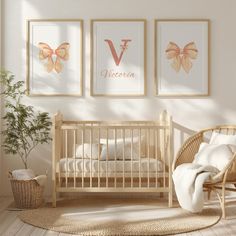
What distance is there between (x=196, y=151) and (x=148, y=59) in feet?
3.50

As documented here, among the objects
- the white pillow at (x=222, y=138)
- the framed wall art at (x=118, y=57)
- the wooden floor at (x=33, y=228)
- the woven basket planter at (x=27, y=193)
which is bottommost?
the wooden floor at (x=33, y=228)

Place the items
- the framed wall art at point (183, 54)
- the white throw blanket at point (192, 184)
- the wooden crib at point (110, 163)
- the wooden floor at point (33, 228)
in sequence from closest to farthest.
A: the wooden floor at point (33, 228) → the white throw blanket at point (192, 184) → the wooden crib at point (110, 163) → the framed wall art at point (183, 54)

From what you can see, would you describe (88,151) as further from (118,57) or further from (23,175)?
(118,57)

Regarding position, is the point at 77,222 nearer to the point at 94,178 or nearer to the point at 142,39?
the point at 94,178

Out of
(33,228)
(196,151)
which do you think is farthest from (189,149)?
(33,228)

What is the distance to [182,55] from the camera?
5477mm

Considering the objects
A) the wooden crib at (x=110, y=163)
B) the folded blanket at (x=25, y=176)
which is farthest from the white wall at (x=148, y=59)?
the folded blanket at (x=25, y=176)

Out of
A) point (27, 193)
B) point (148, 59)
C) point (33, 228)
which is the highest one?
point (148, 59)

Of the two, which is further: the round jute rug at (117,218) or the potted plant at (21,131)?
the potted plant at (21,131)

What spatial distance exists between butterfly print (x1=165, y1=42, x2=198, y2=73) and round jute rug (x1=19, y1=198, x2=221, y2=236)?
1.42m

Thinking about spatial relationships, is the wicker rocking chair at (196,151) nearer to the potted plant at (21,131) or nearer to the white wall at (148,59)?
the white wall at (148,59)

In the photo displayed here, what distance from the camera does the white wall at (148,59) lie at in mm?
5477

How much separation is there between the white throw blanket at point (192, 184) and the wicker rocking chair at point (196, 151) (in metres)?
0.09

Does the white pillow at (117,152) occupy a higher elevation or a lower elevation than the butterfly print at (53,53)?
lower
